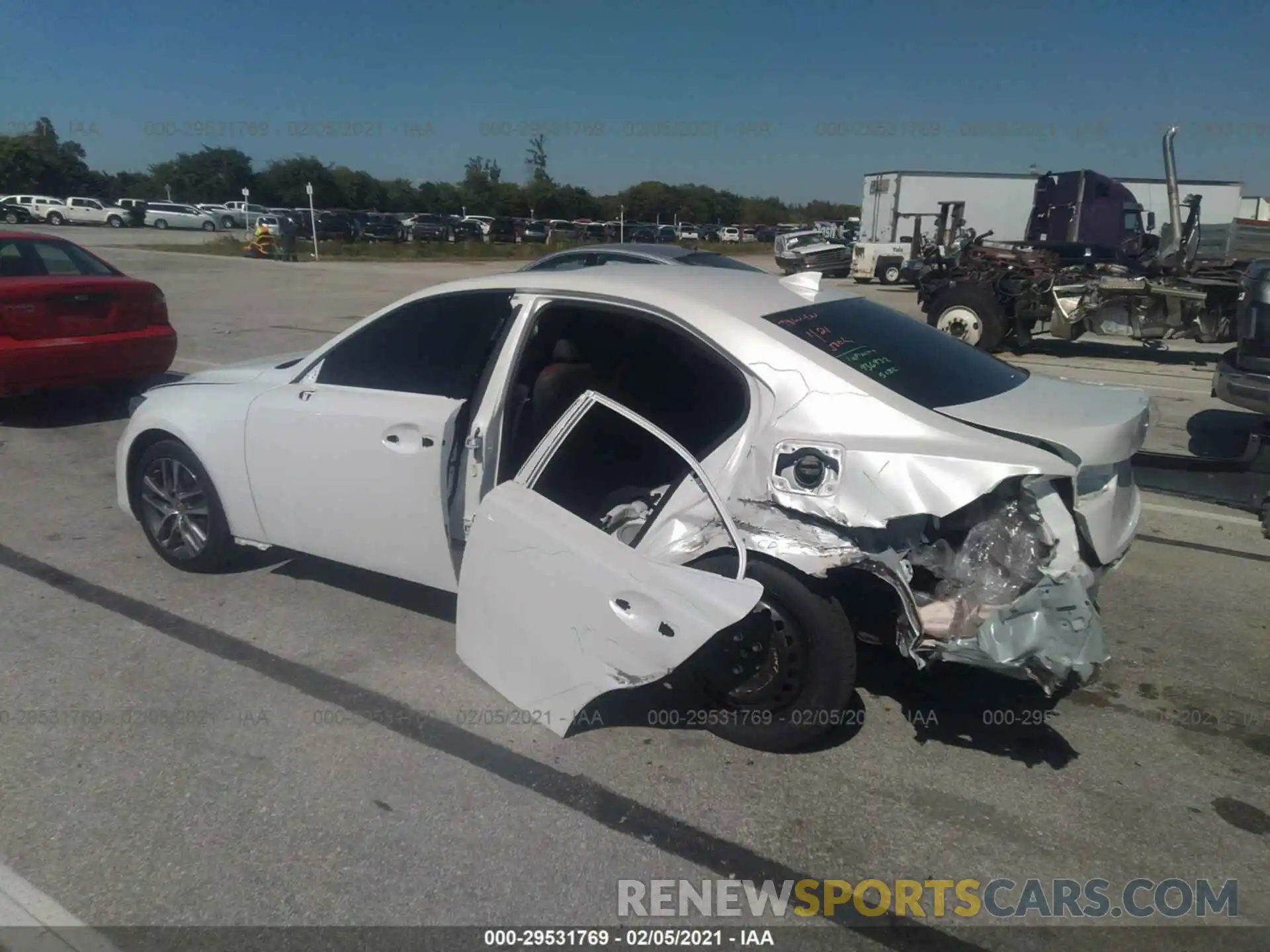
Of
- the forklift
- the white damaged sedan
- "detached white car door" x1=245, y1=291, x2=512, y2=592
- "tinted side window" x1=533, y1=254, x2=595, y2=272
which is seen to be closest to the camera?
the white damaged sedan

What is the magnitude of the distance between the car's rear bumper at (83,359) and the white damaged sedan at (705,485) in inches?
164

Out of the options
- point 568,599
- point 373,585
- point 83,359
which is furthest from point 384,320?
point 83,359

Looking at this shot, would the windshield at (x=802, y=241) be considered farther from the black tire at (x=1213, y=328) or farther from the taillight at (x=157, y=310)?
the taillight at (x=157, y=310)

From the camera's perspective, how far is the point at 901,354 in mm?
3746

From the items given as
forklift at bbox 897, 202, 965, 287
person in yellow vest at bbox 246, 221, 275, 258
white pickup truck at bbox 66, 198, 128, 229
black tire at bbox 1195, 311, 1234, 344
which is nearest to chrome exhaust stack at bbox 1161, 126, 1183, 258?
black tire at bbox 1195, 311, 1234, 344

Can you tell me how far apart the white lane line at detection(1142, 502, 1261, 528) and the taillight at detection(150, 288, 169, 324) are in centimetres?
800

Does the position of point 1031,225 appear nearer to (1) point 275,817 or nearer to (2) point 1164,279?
(2) point 1164,279

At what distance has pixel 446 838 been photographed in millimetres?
2961

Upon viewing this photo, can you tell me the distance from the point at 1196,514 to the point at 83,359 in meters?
8.37

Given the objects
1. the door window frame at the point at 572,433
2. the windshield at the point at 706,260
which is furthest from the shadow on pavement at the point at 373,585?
the windshield at the point at 706,260

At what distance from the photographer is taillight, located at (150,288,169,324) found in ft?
27.7

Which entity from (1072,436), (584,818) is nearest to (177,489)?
(584,818)

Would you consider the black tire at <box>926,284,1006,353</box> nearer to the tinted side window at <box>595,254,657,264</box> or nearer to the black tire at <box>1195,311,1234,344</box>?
the black tire at <box>1195,311,1234,344</box>

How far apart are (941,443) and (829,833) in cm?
129
